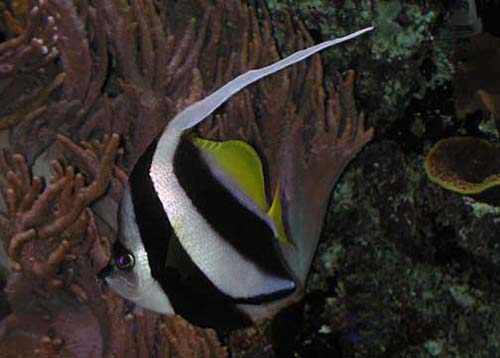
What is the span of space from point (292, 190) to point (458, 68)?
1.38 metres

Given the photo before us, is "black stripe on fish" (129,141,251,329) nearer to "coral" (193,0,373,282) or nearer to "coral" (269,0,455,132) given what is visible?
"coral" (193,0,373,282)

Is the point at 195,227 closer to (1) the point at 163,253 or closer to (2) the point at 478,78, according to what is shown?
(1) the point at 163,253

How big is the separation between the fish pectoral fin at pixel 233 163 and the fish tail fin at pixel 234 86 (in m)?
0.08

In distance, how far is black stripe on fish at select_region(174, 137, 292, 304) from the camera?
53.8 inches

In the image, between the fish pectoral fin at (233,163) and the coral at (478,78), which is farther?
the coral at (478,78)

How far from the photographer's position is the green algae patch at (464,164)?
3031 millimetres

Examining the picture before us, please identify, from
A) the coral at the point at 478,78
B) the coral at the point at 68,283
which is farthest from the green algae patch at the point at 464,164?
the coral at the point at 68,283

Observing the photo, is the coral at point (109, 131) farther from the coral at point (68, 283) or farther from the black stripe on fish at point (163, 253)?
the black stripe on fish at point (163, 253)

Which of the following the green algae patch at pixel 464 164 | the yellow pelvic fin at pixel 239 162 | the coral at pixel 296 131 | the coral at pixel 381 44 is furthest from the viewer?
the coral at pixel 381 44

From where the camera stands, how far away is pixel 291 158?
9.23 ft

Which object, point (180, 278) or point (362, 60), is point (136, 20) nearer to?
point (362, 60)

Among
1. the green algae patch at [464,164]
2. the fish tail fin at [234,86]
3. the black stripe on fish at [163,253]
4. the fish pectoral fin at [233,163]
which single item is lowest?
the green algae patch at [464,164]

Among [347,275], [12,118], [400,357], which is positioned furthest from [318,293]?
[12,118]

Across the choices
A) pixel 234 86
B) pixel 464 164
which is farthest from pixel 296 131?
pixel 234 86
